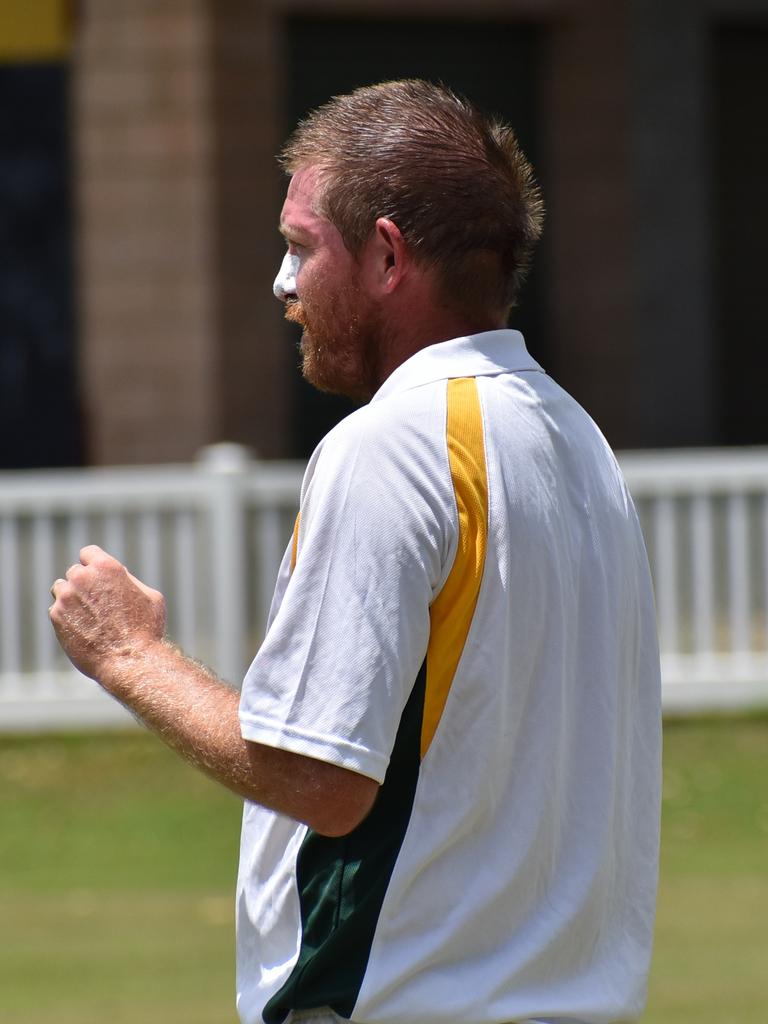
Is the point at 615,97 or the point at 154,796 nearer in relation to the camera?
the point at 154,796

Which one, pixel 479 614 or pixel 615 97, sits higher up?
pixel 615 97

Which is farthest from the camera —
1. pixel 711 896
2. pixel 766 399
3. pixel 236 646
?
pixel 766 399

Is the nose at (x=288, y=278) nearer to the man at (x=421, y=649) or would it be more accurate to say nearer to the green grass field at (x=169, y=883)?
the man at (x=421, y=649)

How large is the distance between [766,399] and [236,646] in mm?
5704

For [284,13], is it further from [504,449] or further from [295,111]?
[504,449]

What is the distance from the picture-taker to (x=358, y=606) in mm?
1782

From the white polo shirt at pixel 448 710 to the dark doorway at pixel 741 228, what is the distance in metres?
10.4

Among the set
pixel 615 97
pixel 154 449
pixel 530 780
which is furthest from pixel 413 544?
pixel 615 97

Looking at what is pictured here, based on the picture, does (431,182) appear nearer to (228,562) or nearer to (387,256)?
(387,256)

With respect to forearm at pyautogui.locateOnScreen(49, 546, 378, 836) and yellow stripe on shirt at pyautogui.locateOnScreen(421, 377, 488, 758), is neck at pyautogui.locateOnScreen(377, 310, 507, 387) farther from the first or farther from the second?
forearm at pyautogui.locateOnScreen(49, 546, 378, 836)

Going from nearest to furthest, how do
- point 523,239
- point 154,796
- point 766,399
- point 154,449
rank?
1. point 523,239
2. point 154,796
3. point 154,449
4. point 766,399

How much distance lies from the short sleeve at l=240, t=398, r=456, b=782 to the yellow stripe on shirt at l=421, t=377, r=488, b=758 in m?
0.02

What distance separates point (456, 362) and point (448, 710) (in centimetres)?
38

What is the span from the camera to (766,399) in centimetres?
1243
